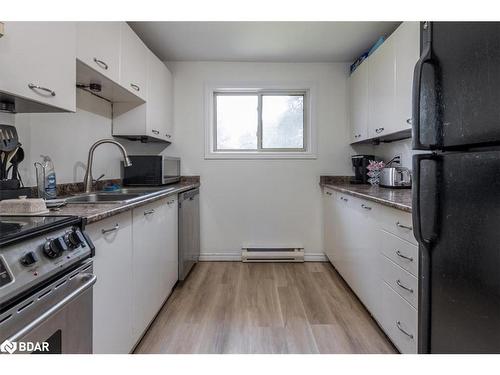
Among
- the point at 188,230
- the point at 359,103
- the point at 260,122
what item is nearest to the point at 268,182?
the point at 260,122

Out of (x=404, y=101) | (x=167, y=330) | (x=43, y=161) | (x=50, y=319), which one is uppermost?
(x=404, y=101)

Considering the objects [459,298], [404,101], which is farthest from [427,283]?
[404,101]

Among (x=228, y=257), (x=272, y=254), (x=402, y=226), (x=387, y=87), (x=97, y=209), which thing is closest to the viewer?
(x=97, y=209)

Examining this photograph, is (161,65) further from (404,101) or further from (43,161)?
(404,101)

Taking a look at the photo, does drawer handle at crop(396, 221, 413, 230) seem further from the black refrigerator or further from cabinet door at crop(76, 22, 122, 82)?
cabinet door at crop(76, 22, 122, 82)

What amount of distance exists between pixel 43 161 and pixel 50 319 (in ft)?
3.69

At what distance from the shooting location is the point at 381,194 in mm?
1973

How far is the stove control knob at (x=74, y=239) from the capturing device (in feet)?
3.18

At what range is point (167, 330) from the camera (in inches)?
73.6

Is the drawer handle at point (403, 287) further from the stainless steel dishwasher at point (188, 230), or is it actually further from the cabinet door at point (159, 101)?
the cabinet door at point (159, 101)

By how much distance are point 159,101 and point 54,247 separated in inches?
87.0

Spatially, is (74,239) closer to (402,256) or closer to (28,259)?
(28,259)

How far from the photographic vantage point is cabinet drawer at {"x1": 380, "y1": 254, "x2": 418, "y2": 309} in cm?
140
